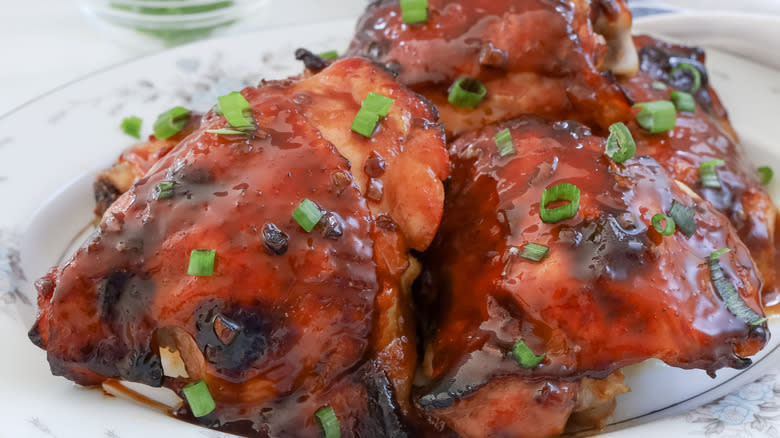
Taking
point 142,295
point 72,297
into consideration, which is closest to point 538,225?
point 142,295

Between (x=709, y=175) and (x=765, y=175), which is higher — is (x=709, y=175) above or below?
above

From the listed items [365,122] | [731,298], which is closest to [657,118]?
[731,298]

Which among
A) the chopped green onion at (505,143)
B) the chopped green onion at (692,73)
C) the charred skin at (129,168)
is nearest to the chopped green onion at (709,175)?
the chopped green onion at (692,73)

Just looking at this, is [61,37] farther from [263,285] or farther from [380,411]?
[380,411]

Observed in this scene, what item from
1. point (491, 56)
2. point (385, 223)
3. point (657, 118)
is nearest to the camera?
point (385, 223)

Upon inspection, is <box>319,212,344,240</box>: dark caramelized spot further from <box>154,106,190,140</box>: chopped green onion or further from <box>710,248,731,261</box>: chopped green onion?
<box>154,106,190,140</box>: chopped green onion

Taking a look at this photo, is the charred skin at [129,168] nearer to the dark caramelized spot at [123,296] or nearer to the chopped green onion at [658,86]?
the dark caramelized spot at [123,296]

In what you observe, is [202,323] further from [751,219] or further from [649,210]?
[751,219]

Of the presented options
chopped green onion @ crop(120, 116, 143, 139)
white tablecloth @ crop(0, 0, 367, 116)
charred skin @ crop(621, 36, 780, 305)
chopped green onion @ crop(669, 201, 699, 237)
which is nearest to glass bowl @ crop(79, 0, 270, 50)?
white tablecloth @ crop(0, 0, 367, 116)
